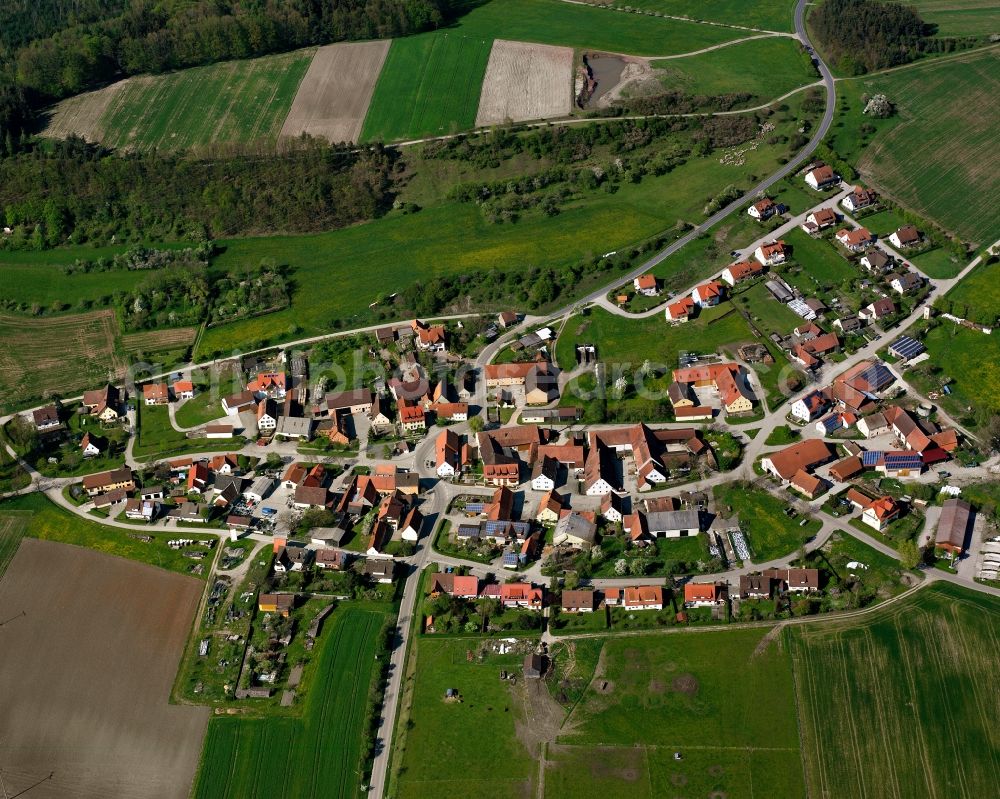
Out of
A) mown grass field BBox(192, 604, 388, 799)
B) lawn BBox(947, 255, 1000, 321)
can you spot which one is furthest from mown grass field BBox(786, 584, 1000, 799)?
lawn BBox(947, 255, 1000, 321)

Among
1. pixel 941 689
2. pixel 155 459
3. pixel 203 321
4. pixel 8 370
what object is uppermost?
pixel 203 321

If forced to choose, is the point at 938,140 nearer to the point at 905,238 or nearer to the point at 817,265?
the point at 905,238

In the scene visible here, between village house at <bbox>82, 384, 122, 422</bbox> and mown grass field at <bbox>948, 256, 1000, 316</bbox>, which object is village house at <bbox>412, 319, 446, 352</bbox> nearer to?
village house at <bbox>82, 384, 122, 422</bbox>

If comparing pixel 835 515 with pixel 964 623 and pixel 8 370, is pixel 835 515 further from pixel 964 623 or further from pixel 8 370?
pixel 8 370

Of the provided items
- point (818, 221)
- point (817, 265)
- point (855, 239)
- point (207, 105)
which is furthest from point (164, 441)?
point (855, 239)

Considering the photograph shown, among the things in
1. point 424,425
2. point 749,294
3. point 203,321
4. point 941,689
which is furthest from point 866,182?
point 203,321

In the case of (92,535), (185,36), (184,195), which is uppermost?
(185,36)
